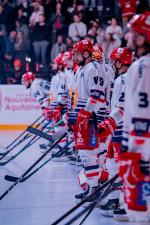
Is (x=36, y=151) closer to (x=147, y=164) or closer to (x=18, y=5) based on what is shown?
(x=18, y=5)

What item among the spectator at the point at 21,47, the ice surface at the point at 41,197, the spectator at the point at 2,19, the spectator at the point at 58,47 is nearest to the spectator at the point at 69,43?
the spectator at the point at 58,47

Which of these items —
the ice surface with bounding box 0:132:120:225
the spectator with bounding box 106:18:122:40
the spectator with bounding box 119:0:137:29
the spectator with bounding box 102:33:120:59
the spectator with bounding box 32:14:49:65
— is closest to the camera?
the ice surface with bounding box 0:132:120:225

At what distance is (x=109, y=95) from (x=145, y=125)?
2997 millimetres

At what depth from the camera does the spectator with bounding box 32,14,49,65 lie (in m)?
13.6

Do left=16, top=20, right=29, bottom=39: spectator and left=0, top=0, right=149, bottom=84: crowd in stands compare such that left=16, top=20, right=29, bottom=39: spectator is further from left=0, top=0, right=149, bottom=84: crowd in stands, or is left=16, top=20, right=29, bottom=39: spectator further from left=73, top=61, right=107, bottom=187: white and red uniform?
left=73, top=61, right=107, bottom=187: white and red uniform

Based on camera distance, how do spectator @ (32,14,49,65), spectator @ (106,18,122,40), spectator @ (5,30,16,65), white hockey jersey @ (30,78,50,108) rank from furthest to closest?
1. spectator @ (32,14,49,65)
2. spectator @ (5,30,16,65)
3. spectator @ (106,18,122,40)
4. white hockey jersey @ (30,78,50,108)

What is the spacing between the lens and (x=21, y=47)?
13617 mm

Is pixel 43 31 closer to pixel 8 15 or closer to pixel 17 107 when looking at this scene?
pixel 8 15

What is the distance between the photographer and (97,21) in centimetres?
1346

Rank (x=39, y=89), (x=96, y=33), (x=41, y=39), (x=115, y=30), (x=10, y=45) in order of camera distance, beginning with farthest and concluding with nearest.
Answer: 1. (x=41, y=39)
2. (x=10, y=45)
3. (x=115, y=30)
4. (x=96, y=33)
5. (x=39, y=89)

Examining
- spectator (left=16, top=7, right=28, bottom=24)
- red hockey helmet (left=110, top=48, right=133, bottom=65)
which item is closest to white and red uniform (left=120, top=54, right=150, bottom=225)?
red hockey helmet (left=110, top=48, right=133, bottom=65)

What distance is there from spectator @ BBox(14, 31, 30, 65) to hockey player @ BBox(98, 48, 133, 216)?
819 centimetres

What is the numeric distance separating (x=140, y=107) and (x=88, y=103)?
2348 millimetres

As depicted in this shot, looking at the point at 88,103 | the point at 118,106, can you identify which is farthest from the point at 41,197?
the point at 118,106
